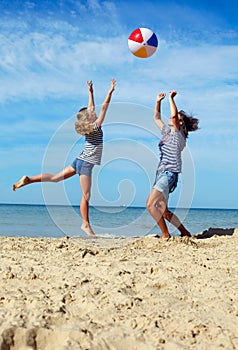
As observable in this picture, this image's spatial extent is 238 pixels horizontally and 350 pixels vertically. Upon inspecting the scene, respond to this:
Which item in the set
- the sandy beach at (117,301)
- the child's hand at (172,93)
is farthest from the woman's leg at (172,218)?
the child's hand at (172,93)

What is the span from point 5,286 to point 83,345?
118cm

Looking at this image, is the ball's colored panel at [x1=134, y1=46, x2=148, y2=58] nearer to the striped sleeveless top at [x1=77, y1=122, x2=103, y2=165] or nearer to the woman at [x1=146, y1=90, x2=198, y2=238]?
the woman at [x1=146, y1=90, x2=198, y2=238]

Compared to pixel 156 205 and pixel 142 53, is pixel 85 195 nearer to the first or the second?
pixel 156 205

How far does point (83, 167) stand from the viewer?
6.72 m

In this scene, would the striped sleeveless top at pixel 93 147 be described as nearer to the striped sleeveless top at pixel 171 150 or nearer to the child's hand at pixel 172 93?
the striped sleeveless top at pixel 171 150

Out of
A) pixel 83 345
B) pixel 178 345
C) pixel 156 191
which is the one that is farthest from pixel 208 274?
pixel 156 191

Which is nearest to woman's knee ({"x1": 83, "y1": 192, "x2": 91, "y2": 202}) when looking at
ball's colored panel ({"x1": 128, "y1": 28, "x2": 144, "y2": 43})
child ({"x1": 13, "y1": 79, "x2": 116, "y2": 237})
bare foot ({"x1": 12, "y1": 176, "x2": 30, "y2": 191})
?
child ({"x1": 13, "y1": 79, "x2": 116, "y2": 237})

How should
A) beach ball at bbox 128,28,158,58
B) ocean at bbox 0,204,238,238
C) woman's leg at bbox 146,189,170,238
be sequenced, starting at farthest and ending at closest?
ocean at bbox 0,204,238,238 → beach ball at bbox 128,28,158,58 → woman's leg at bbox 146,189,170,238

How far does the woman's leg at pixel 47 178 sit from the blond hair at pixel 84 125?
0.59 metres

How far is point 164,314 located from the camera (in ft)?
9.55

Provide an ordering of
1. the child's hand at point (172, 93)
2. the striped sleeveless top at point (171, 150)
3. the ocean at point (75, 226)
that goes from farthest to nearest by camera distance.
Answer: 1. the ocean at point (75, 226)
2. the child's hand at point (172, 93)
3. the striped sleeveless top at point (171, 150)

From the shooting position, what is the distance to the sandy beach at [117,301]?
2598mm

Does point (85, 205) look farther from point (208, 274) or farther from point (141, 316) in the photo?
point (141, 316)

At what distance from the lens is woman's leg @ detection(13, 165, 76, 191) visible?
641 cm
